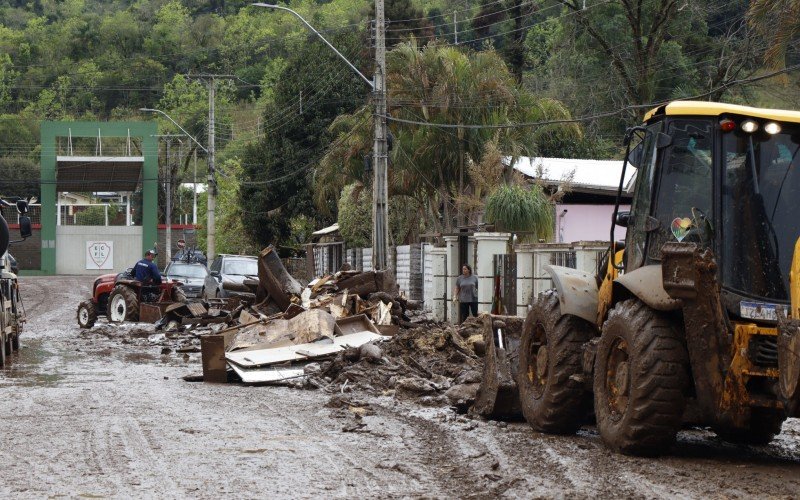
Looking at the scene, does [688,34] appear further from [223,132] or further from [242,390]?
[223,132]

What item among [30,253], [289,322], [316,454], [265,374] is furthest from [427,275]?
[30,253]

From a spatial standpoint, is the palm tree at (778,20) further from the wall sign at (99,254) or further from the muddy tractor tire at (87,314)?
the wall sign at (99,254)

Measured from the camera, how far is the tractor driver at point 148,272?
3047 cm

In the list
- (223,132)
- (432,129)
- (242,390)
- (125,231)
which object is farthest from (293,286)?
(223,132)

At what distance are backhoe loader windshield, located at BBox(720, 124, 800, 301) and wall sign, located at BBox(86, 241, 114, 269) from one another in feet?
238

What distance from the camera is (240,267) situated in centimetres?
3762

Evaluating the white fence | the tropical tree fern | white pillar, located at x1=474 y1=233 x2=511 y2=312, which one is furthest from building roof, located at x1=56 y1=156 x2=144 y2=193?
white pillar, located at x1=474 y1=233 x2=511 y2=312

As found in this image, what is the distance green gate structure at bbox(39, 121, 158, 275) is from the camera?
74.5 m

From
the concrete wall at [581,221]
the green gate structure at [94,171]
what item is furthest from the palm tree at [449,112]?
the green gate structure at [94,171]

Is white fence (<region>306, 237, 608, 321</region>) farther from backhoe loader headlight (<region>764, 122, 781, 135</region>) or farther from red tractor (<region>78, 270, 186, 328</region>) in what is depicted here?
red tractor (<region>78, 270, 186, 328</region>)

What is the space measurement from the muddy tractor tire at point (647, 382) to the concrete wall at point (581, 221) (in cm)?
3009

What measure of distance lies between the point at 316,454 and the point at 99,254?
71140 millimetres

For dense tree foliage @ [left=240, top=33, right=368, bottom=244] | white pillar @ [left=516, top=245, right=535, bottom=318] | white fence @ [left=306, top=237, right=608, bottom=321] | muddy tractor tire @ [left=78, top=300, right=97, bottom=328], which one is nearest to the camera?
white fence @ [left=306, top=237, right=608, bottom=321]

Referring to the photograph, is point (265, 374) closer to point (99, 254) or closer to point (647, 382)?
point (647, 382)
